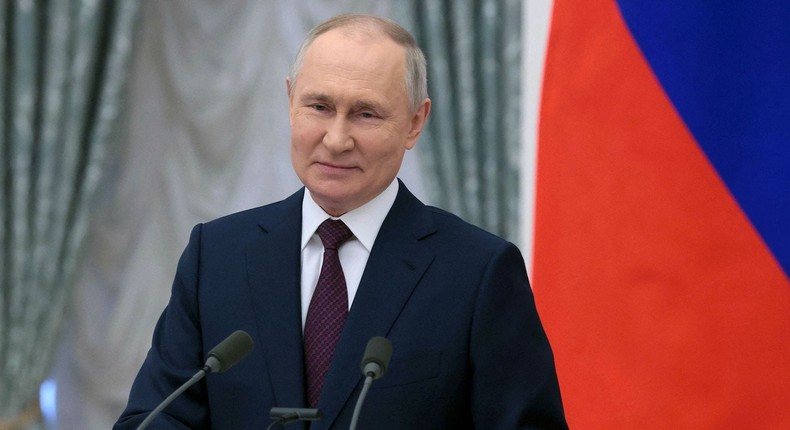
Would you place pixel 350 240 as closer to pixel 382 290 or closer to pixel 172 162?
pixel 382 290

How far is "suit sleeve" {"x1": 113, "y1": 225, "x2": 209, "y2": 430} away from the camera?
2160 mm

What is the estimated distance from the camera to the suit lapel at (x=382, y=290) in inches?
82.8

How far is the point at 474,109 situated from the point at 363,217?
7.34 ft

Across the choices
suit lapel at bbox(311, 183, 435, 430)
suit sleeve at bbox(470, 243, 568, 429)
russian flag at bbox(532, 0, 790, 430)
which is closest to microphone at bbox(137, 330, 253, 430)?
suit lapel at bbox(311, 183, 435, 430)

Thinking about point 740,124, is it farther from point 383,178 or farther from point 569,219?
point 383,178

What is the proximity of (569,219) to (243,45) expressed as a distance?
7.16ft

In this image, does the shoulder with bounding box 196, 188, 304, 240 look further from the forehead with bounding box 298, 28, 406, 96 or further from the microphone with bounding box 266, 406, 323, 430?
the microphone with bounding box 266, 406, 323, 430

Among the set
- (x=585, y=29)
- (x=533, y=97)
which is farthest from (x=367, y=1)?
(x=585, y=29)

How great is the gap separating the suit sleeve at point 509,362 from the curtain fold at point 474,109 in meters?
2.23

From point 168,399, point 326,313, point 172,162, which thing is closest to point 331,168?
point 326,313

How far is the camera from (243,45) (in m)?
4.65

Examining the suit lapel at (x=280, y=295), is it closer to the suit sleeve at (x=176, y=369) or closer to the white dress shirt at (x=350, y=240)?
the white dress shirt at (x=350, y=240)

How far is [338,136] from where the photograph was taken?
85.4 inches

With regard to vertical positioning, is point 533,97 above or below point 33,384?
above
